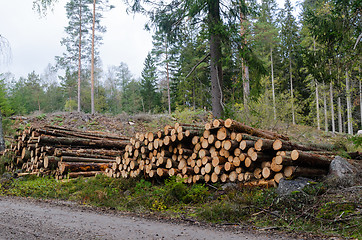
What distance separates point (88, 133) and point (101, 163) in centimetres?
216

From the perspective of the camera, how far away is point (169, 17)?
10867 mm

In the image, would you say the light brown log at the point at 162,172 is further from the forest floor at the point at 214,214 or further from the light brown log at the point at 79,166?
the light brown log at the point at 79,166

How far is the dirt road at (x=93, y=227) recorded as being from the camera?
153 inches

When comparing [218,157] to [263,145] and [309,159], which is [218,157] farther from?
[309,159]

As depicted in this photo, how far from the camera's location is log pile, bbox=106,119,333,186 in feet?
20.0

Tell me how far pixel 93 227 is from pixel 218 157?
→ 11.2ft

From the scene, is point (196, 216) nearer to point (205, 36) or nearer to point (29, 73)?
point (205, 36)

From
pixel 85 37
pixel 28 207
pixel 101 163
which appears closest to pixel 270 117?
pixel 101 163

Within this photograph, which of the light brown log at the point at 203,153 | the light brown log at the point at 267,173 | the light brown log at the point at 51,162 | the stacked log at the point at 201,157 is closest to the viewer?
the light brown log at the point at 267,173

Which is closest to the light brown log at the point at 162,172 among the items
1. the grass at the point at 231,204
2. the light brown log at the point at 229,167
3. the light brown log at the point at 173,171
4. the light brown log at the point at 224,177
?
the light brown log at the point at 173,171

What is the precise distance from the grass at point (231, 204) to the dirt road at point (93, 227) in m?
0.54

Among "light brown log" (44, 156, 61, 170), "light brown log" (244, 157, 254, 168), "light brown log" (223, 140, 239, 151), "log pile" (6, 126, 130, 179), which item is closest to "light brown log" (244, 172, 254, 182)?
"light brown log" (244, 157, 254, 168)

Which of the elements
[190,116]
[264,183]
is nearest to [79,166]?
[264,183]

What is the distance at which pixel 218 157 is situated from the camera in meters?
6.73
